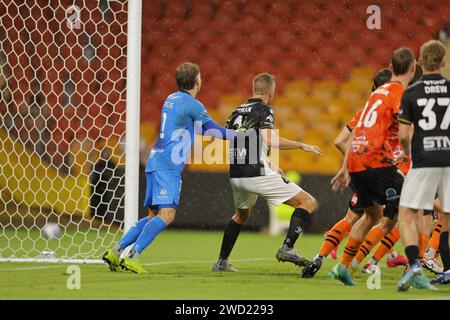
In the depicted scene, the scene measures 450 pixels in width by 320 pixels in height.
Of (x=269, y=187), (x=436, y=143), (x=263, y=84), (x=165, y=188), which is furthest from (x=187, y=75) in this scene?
(x=436, y=143)

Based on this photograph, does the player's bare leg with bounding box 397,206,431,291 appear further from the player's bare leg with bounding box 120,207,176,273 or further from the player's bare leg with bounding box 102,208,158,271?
the player's bare leg with bounding box 102,208,158,271

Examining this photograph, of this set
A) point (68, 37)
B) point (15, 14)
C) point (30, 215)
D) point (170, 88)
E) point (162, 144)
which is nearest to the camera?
point (162, 144)

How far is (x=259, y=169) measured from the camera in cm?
812

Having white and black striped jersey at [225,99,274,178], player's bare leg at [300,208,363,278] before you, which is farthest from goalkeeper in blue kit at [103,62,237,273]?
player's bare leg at [300,208,363,278]

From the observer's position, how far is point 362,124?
6824mm

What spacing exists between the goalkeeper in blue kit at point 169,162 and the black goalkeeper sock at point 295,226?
0.90 m

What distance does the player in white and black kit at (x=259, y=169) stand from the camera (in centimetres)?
806

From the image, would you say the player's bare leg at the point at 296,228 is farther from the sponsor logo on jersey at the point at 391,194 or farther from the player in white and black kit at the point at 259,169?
the sponsor logo on jersey at the point at 391,194

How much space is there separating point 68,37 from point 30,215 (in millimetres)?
2747

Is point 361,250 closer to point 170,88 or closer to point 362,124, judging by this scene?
point 362,124

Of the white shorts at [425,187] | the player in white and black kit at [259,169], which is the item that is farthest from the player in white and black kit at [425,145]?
the player in white and black kit at [259,169]

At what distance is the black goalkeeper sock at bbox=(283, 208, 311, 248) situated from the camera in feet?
26.2

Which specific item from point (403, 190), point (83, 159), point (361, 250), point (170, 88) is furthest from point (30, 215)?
point (403, 190)

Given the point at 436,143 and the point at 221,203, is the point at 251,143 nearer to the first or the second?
the point at 436,143
